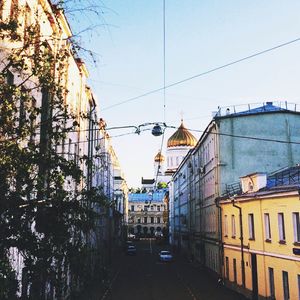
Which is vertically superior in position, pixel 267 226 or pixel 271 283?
pixel 267 226

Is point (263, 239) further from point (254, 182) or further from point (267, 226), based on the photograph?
point (254, 182)

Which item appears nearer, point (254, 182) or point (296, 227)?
point (296, 227)

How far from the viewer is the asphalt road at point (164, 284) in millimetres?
28094

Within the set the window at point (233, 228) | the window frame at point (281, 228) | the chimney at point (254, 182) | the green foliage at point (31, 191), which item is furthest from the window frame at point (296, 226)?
the green foliage at point (31, 191)

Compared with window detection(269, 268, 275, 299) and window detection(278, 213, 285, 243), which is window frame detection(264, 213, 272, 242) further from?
window detection(269, 268, 275, 299)

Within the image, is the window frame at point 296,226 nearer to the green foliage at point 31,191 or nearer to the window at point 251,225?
the window at point 251,225

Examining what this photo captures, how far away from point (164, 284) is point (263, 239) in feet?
40.2

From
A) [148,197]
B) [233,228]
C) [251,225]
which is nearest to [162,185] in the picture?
[148,197]

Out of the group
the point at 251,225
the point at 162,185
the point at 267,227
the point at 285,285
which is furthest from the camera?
the point at 162,185

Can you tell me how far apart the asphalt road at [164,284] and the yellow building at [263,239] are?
1936 millimetres

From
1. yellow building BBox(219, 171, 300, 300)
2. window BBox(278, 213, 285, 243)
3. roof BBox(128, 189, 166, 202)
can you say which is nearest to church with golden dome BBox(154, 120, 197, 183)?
roof BBox(128, 189, 166, 202)

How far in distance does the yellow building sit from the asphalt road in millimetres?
1936

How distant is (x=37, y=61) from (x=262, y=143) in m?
30.2

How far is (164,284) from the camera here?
34188 mm
